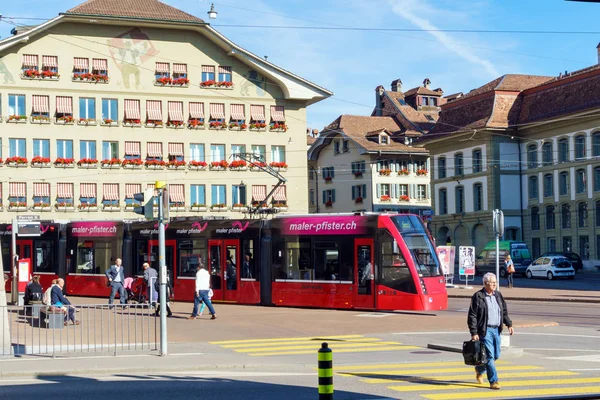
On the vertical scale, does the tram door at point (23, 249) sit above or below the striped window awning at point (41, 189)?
below

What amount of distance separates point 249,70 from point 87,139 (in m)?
11.4

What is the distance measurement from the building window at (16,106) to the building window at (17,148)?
1.52m

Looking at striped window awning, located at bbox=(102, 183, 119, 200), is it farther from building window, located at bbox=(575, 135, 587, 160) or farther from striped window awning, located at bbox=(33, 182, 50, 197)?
building window, located at bbox=(575, 135, 587, 160)

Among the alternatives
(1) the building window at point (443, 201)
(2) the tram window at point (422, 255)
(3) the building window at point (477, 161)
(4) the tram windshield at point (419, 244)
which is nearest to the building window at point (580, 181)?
(3) the building window at point (477, 161)

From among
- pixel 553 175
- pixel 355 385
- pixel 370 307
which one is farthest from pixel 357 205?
pixel 355 385

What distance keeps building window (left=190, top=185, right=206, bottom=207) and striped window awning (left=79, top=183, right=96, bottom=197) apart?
20.0 feet

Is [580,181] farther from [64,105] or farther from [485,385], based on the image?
[485,385]

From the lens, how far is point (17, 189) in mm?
56750

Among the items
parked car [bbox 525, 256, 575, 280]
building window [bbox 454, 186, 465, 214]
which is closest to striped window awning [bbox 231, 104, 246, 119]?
parked car [bbox 525, 256, 575, 280]

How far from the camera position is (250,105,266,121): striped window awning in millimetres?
61531

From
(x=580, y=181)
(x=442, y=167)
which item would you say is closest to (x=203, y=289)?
(x=580, y=181)

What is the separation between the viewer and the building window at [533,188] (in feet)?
237

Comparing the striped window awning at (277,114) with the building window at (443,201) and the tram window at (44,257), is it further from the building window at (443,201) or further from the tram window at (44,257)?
the tram window at (44,257)

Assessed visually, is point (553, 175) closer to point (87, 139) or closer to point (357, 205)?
point (357, 205)
